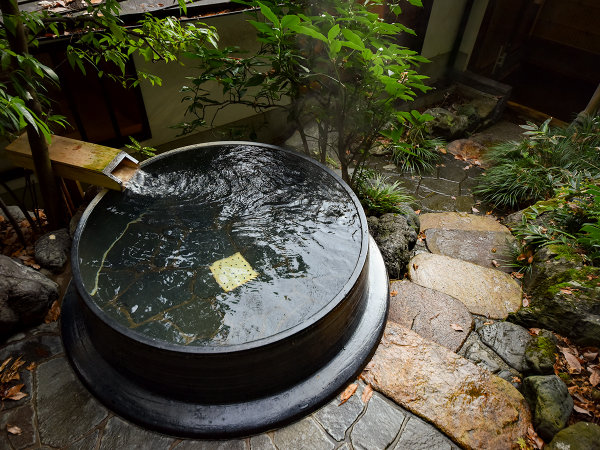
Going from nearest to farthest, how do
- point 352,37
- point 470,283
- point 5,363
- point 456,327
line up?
point 352,37
point 5,363
point 456,327
point 470,283

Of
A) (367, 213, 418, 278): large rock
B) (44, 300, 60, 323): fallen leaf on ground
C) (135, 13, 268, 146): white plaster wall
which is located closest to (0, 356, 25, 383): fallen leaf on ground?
(44, 300, 60, 323): fallen leaf on ground

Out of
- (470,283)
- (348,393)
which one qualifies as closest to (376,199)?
(470,283)

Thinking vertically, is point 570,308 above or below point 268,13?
below

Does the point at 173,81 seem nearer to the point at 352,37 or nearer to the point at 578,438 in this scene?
the point at 352,37

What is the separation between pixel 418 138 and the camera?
8.61 m

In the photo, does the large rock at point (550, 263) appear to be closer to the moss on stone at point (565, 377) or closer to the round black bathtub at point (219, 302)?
the moss on stone at point (565, 377)

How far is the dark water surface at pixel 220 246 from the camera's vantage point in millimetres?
3438

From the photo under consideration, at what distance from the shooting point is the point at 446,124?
9.07 m

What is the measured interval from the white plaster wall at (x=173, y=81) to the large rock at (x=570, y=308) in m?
5.83

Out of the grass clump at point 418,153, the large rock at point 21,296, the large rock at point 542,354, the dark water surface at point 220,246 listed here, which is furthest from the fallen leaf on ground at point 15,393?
the grass clump at point 418,153

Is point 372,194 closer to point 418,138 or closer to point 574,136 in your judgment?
point 418,138

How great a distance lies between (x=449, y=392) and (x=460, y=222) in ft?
12.7

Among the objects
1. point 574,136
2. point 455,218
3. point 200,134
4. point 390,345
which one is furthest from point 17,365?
point 574,136

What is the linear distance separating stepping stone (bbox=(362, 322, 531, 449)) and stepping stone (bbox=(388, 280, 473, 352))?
13.2 inches
